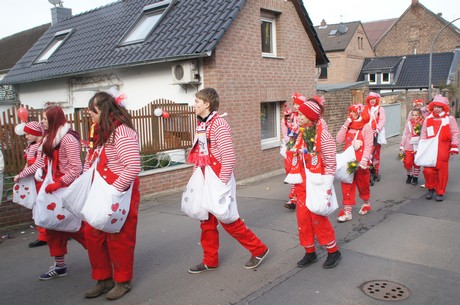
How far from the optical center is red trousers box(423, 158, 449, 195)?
753cm

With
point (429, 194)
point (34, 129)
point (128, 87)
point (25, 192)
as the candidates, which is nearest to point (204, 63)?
point (128, 87)

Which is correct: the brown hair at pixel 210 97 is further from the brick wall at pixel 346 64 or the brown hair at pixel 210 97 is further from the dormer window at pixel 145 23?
the brick wall at pixel 346 64

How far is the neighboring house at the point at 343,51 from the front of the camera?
40656mm

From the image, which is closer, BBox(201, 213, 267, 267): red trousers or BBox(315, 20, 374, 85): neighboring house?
BBox(201, 213, 267, 267): red trousers

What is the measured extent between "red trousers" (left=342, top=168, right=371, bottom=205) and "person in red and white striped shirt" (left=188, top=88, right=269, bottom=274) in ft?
7.63

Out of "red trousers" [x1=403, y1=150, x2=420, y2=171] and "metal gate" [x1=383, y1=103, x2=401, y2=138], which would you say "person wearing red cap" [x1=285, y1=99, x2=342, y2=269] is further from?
"metal gate" [x1=383, y1=103, x2=401, y2=138]

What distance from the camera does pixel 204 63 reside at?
9602 mm

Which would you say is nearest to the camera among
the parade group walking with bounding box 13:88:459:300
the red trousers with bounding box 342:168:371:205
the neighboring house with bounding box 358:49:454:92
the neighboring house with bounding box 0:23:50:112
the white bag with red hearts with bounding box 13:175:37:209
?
the parade group walking with bounding box 13:88:459:300

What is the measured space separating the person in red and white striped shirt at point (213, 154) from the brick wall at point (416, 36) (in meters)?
46.4

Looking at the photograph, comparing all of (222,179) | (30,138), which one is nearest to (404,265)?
(222,179)

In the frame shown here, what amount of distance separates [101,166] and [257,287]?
6.32 feet

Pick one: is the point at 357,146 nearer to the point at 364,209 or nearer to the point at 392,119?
the point at 364,209

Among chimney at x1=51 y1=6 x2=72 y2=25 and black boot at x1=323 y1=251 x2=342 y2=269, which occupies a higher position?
chimney at x1=51 y1=6 x2=72 y2=25

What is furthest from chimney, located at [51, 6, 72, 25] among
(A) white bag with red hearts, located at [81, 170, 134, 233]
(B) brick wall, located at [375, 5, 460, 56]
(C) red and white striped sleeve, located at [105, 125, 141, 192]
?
(B) brick wall, located at [375, 5, 460, 56]
